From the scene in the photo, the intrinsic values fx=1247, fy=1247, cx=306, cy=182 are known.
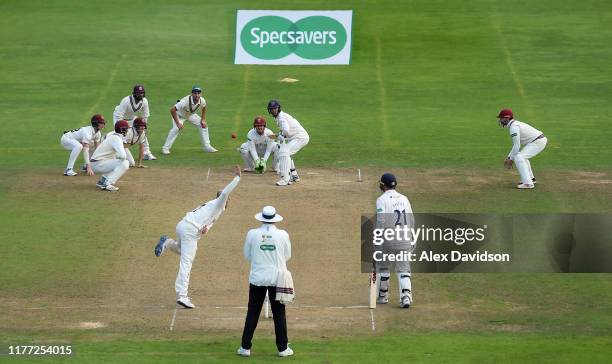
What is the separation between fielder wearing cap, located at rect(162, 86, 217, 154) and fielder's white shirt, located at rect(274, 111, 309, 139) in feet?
11.1

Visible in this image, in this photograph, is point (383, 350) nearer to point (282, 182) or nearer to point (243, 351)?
point (243, 351)

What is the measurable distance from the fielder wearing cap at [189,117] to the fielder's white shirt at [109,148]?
11.0ft

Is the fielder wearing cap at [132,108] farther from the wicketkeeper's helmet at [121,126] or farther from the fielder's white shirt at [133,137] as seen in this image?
the wicketkeeper's helmet at [121,126]

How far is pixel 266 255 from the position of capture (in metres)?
18.5

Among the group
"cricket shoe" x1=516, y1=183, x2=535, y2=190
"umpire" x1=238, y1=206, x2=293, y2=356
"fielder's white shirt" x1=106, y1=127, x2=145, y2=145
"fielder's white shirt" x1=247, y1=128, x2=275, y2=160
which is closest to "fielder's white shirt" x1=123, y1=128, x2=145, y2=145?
"fielder's white shirt" x1=106, y1=127, x2=145, y2=145

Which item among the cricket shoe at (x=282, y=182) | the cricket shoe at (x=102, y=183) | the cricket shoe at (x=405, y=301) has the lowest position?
the cricket shoe at (x=405, y=301)

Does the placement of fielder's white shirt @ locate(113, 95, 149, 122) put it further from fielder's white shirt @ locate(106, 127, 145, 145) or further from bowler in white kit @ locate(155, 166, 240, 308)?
bowler in white kit @ locate(155, 166, 240, 308)

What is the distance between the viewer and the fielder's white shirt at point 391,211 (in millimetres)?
20672

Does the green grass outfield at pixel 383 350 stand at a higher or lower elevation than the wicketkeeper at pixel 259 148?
lower

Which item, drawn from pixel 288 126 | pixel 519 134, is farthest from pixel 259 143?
pixel 519 134

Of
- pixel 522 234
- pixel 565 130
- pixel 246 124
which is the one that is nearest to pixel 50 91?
pixel 246 124

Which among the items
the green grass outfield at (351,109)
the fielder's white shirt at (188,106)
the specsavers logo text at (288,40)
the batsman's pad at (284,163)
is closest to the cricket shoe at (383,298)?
the green grass outfield at (351,109)

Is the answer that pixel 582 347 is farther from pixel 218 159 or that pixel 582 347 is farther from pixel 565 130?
pixel 565 130

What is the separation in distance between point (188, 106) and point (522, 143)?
8.89m
